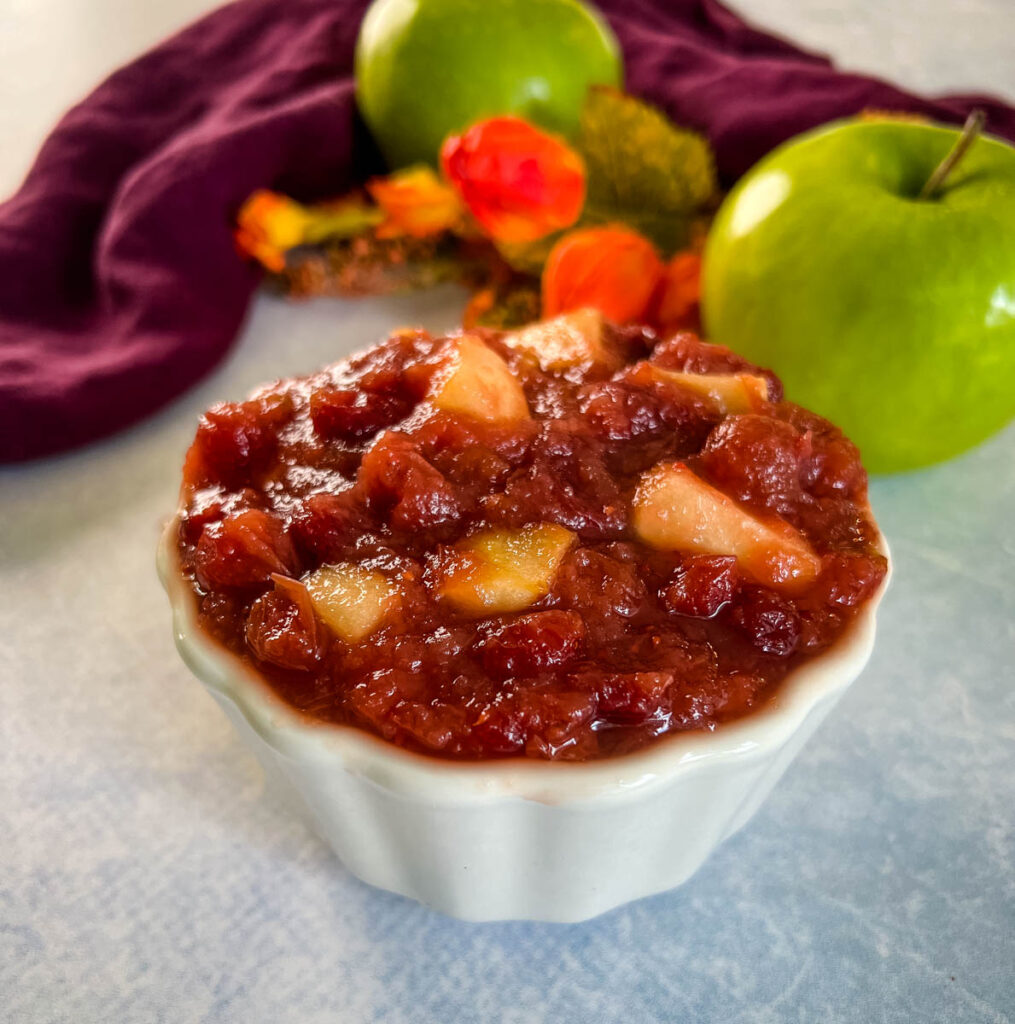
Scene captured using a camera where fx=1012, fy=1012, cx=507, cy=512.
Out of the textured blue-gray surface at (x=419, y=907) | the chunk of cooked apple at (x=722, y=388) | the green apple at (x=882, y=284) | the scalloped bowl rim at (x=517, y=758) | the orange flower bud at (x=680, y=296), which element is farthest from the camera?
the orange flower bud at (x=680, y=296)

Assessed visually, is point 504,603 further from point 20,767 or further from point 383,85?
point 383,85

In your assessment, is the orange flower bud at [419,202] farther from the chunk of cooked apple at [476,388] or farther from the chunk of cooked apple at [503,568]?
the chunk of cooked apple at [503,568]

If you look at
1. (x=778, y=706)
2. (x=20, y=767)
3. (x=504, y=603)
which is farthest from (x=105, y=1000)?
(x=778, y=706)

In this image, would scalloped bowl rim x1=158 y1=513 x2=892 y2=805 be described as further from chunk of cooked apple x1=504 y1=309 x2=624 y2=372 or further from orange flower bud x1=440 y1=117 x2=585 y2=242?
orange flower bud x1=440 y1=117 x2=585 y2=242

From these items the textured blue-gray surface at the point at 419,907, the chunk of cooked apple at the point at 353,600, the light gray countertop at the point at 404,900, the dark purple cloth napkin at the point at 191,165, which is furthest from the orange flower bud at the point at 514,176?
the chunk of cooked apple at the point at 353,600

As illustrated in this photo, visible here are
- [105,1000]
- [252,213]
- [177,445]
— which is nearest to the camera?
[105,1000]

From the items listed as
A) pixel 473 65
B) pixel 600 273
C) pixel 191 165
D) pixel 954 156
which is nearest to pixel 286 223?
pixel 191 165
